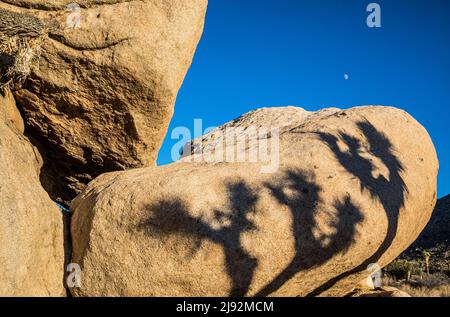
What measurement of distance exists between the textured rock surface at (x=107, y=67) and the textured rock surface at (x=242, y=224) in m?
1.35

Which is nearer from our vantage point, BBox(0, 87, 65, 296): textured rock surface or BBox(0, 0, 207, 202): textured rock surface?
BBox(0, 87, 65, 296): textured rock surface

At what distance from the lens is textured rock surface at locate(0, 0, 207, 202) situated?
6617 millimetres

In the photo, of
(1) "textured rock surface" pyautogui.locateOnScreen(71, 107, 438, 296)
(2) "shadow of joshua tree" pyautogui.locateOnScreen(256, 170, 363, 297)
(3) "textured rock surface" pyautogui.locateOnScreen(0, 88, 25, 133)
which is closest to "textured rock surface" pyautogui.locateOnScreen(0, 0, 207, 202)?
(3) "textured rock surface" pyautogui.locateOnScreen(0, 88, 25, 133)

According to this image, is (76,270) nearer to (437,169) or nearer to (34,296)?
(34,296)

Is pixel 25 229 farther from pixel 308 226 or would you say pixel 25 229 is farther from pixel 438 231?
pixel 438 231

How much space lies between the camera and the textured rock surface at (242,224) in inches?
210

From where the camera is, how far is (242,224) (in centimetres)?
540

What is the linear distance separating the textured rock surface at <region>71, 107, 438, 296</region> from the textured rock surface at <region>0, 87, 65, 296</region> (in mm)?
365

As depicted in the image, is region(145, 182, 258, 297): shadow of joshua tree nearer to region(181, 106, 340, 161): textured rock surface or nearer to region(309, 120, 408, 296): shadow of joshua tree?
region(309, 120, 408, 296): shadow of joshua tree

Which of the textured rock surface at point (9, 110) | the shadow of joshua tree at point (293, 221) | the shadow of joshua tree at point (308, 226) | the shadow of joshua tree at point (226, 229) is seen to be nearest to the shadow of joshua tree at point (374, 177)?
the shadow of joshua tree at point (293, 221)

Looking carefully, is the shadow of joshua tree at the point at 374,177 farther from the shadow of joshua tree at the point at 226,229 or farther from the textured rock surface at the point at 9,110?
the textured rock surface at the point at 9,110

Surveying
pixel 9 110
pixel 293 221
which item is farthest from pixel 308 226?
pixel 9 110

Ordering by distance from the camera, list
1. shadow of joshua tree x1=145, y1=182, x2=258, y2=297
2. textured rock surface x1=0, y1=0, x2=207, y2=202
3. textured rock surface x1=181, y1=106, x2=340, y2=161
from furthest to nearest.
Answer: textured rock surface x1=181, y1=106, x2=340, y2=161, textured rock surface x1=0, y1=0, x2=207, y2=202, shadow of joshua tree x1=145, y1=182, x2=258, y2=297

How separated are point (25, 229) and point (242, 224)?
8.56 ft
